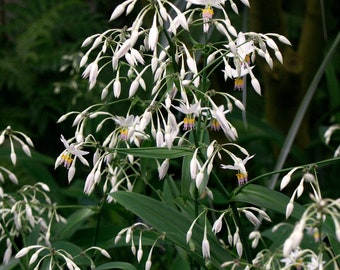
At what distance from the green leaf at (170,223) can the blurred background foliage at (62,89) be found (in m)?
1.78

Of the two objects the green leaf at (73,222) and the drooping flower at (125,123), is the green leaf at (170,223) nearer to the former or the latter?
the drooping flower at (125,123)

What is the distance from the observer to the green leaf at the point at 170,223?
5.44 ft

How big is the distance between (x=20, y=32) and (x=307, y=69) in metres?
1.98

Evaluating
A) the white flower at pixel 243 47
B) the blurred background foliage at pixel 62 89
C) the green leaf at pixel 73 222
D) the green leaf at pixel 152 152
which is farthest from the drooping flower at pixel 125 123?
the blurred background foliage at pixel 62 89

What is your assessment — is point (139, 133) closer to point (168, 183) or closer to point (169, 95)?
point (169, 95)

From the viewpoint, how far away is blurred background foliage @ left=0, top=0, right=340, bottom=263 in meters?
3.70

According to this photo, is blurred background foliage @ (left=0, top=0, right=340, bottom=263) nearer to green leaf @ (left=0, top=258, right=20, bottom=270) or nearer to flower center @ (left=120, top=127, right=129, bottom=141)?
green leaf @ (left=0, top=258, right=20, bottom=270)

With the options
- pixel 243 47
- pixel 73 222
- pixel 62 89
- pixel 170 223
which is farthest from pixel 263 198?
pixel 62 89

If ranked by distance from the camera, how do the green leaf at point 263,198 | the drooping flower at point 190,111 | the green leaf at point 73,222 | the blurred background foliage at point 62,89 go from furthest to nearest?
1. the blurred background foliage at point 62,89
2. the green leaf at point 73,222
3. the green leaf at point 263,198
4. the drooping flower at point 190,111

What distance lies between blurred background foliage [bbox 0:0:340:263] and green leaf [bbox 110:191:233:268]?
178cm

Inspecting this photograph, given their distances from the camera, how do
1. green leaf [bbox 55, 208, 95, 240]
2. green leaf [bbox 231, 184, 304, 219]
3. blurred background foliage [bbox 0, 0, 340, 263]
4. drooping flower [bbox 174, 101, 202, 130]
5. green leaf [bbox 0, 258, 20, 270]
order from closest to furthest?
drooping flower [bbox 174, 101, 202, 130] < green leaf [bbox 231, 184, 304, 219] < green leaf [bbox 0, 258, 20, 270] < green leaf [bbox 55, 208, 95, 240] < blurred background foliage [bbox 0, 0, 340, 263]

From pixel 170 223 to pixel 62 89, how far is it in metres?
2.75

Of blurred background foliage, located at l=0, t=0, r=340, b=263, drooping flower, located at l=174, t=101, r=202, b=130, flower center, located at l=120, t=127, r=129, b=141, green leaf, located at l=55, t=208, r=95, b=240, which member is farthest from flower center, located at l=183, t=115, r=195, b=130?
blurred background foliage, located at l=0, t=0, r=340, b=263

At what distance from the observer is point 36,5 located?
16.1 ft
